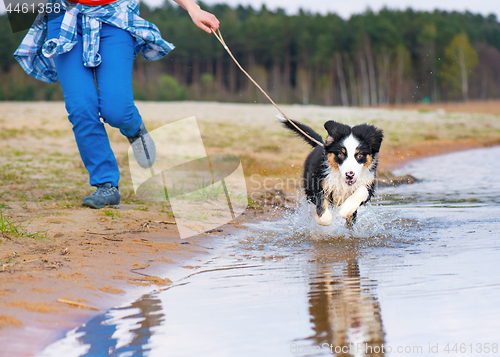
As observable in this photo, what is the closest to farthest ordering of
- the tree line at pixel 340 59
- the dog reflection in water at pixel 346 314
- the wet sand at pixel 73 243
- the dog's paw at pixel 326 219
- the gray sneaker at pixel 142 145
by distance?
the dog reflection in water at pixel 346 314, the wet sand at pixel 73 243, the dog's paw at pixel 326 219, the gray sneaker at pixel 142 145, the tree line at pixel 340 59

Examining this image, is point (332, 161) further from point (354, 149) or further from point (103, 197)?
point (103, 197)

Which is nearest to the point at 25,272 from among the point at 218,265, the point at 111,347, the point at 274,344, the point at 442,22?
the point at 111,347

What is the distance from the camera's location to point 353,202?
15.2 ft

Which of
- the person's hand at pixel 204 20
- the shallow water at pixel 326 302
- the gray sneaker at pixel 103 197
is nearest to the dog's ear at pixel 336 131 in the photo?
the shallow water at pixel 326 302

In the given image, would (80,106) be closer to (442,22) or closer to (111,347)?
(111,347)

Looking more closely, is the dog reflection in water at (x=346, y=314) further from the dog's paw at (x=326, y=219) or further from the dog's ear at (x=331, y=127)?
the dog's ear at (x=331, y=127)

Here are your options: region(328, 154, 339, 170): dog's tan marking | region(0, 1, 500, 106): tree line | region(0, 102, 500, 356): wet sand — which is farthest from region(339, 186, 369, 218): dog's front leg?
region(0, 1, 500, 106): tree line

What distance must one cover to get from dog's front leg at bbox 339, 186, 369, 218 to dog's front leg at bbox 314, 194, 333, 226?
13 cm

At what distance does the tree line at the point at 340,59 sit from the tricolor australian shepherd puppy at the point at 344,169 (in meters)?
47.6

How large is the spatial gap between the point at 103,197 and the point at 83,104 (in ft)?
2.65

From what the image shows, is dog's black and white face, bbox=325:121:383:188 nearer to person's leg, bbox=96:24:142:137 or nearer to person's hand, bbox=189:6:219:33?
person's hand, bbox=189:6:219:33

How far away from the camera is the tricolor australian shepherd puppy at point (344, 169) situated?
15.2 feet

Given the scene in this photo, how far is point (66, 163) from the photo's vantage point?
7980mm

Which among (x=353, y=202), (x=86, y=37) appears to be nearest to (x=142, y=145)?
(x=86, y=37)
